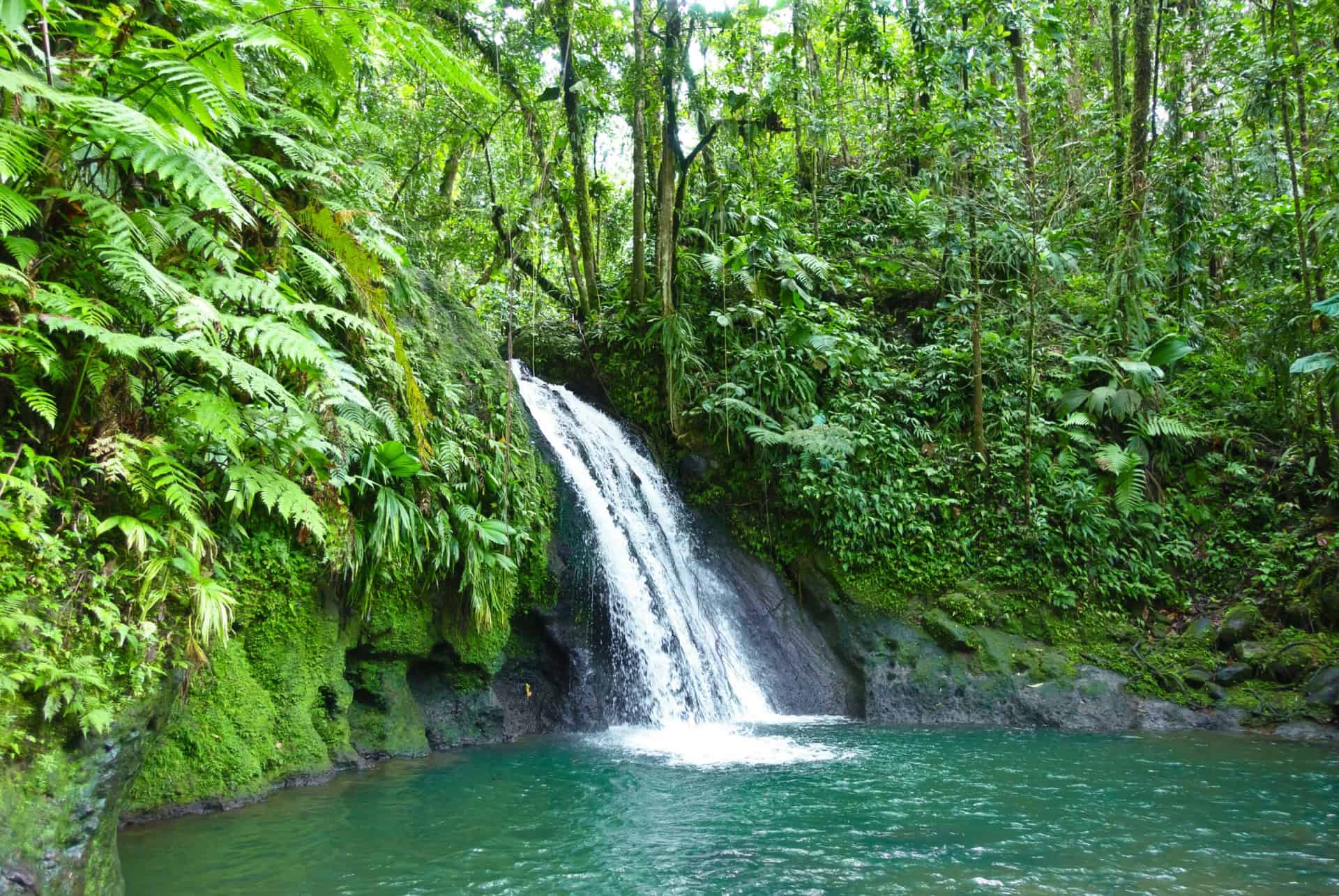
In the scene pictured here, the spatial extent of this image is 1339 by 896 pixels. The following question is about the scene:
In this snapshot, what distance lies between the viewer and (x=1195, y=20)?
11352 mm

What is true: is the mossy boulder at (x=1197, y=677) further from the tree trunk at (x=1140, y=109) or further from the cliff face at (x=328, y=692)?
the cliff face at (x=328, y=692)

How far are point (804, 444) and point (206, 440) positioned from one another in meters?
6.81

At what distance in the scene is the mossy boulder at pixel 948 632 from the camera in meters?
9.28

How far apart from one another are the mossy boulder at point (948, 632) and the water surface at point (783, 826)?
187 centimetres

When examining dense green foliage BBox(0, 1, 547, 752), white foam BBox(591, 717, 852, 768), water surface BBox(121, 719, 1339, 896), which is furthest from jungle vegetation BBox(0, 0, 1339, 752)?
white foam BBox(591, 717, 852, 768)

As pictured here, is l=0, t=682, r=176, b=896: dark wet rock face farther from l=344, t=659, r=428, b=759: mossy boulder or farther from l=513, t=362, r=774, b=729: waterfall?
l=513, t=362, r=774, b=729: waterfall

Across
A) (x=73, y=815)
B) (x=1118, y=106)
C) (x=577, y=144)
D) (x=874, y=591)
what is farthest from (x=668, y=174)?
(x=73, y=815)

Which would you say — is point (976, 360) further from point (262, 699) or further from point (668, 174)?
point (262, 699)

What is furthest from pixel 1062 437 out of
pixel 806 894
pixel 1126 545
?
pixel 806 894

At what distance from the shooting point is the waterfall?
860 centimetres

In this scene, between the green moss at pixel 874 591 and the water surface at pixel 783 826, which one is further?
the green moss at pixel 874 591

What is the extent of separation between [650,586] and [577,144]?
6.85 metres

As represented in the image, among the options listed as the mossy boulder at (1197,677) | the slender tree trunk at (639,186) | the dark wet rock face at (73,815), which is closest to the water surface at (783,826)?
the dark wet rock face at (73,815)

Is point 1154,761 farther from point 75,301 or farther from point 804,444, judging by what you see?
point 75,301
